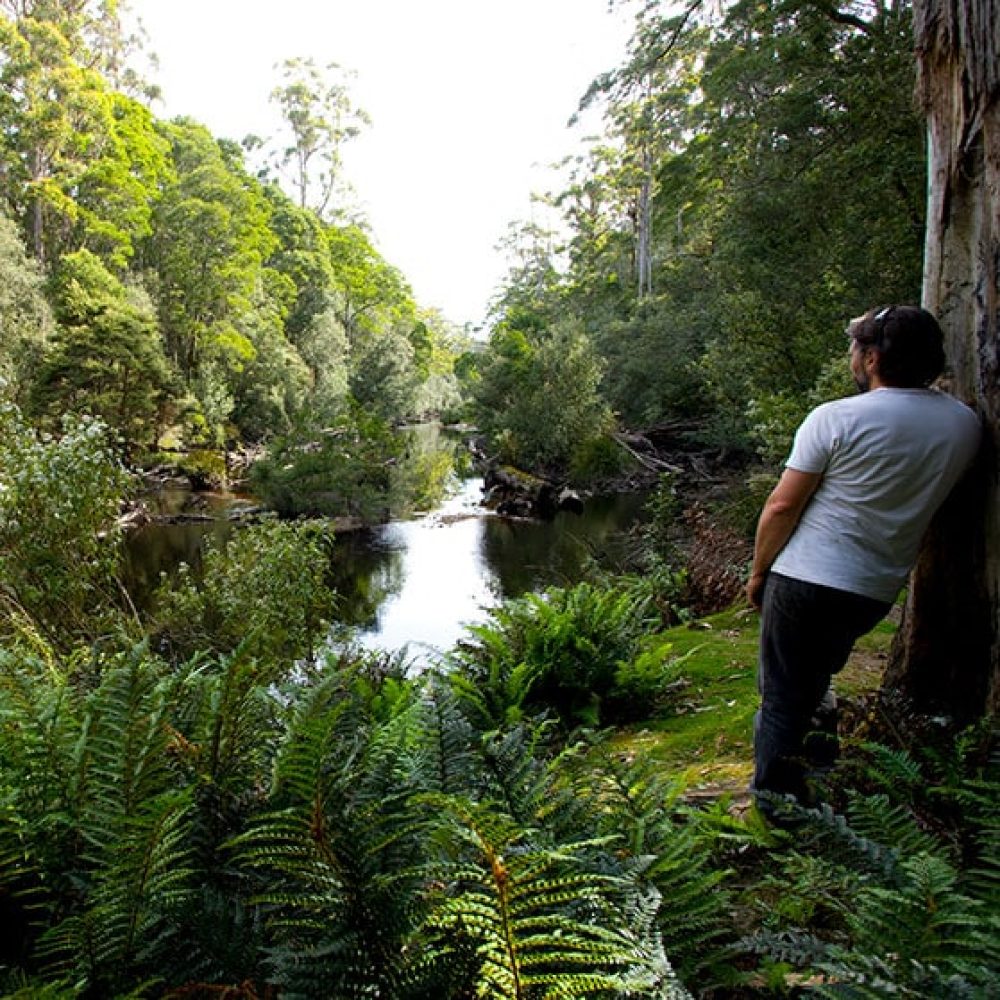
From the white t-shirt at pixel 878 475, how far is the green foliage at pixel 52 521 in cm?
739

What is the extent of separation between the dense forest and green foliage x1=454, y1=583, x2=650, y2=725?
33 millimetres

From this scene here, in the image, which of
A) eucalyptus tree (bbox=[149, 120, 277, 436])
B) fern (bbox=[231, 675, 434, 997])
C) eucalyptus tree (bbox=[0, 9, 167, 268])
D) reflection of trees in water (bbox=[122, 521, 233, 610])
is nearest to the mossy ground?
fern (bbox=[231, 675, 434, 997])

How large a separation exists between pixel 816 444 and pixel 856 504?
22cm

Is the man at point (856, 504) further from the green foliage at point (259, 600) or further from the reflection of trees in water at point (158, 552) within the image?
the reflection of trees in water at point (158, 552)

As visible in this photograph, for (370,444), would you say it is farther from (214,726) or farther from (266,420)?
(214,726)

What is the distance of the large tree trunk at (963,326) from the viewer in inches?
88.8

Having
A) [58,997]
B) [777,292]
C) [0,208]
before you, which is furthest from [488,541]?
[0,208]

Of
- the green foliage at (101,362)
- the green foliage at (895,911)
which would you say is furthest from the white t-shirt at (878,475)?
the green foliage at (101,362)

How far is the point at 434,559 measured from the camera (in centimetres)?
1653

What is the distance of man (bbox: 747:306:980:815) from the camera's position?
2.15 metres

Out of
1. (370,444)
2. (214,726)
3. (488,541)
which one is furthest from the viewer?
(370,444)

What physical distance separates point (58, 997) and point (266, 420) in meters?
33.3

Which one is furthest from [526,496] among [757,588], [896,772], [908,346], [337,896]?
[337,896]

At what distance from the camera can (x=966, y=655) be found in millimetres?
2465
